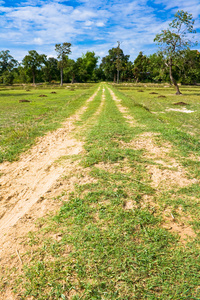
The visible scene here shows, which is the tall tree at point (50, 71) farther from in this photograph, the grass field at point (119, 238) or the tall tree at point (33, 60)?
the grass field at point (119, 238)

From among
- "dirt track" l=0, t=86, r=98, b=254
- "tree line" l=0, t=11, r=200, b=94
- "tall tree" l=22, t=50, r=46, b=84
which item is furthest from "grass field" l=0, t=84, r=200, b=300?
"tall tree" l=22, t=50, r=46, b=84

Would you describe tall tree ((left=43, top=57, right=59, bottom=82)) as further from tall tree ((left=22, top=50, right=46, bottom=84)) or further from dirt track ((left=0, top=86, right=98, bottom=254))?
dirt track ((left=0, top=86, right=98, bottom=254))

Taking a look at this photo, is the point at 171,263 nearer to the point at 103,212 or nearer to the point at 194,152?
the point at 103,212

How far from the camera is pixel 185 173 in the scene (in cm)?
482

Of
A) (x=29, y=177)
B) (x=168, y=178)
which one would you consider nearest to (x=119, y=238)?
(x=168, y=178)

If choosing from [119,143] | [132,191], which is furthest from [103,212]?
[119,143]

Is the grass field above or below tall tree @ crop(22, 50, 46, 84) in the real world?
below

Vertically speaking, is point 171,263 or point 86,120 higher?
point 86,120

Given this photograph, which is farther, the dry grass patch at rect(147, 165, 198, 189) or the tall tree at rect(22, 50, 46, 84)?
the tall tree at rect(22, 50, 46, 84)

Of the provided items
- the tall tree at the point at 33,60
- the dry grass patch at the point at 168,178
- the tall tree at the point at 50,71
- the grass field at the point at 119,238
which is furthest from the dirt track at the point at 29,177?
the tall tree at the point at 50,71

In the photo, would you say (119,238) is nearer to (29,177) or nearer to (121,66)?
(29,177)

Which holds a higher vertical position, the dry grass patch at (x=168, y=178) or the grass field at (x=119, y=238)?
the dry grass patch at (x=168, y=178)

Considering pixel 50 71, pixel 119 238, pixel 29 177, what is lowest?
pixel 119 238

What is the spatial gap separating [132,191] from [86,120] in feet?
24.6
